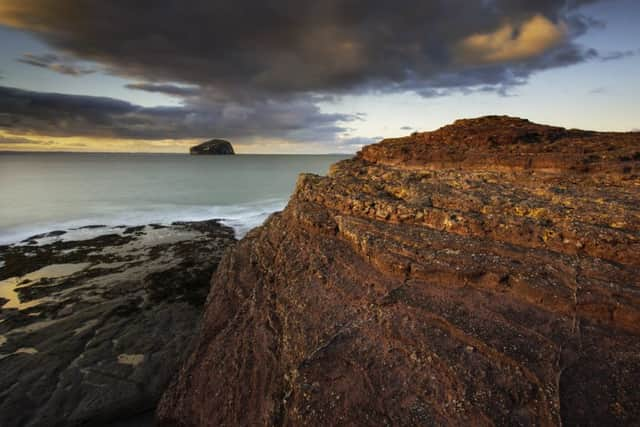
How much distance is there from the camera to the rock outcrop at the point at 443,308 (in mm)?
4145

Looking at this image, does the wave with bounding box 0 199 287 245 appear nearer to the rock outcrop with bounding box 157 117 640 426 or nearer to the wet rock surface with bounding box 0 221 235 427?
the wet rock surface with bounding box 0 221 235 427

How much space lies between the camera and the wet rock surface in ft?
23.4

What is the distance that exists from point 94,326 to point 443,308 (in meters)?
11.0

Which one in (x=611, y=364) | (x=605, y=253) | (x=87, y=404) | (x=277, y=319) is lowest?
(x=87, y=404)

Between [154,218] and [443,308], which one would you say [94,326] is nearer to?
[443,308]

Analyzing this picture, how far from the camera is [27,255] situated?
Result: 16531mm

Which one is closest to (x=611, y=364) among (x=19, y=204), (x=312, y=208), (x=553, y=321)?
(x=553, y=321)

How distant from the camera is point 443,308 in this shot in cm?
511

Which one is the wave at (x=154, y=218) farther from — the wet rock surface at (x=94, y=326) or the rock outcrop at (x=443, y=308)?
the rock outcrop at (x=443, y=308)

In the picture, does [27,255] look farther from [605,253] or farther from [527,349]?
[605,253]

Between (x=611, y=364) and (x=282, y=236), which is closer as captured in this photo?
(x=611, y=364)

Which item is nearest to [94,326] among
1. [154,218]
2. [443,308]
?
[443,308]

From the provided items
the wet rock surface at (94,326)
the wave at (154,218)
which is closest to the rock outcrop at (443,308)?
the wet rock surface at (94,326)

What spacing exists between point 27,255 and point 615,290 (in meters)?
24.3
